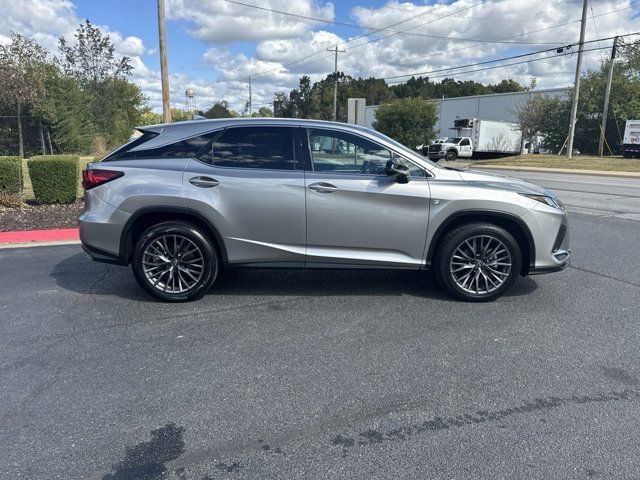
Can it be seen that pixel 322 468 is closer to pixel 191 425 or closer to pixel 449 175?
pixel 191 425

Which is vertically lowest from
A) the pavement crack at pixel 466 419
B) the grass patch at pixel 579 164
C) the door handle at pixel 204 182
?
the pavement crack at pixel 466 419

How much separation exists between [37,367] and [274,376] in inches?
69.9

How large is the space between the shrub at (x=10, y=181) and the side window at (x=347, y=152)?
300 inches

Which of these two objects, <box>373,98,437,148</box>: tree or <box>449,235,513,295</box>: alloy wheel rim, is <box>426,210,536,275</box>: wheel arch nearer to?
<box>449,235,513,295</box>: alloy wheel rim

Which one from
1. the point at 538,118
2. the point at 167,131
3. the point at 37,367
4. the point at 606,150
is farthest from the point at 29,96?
the point at 606,150

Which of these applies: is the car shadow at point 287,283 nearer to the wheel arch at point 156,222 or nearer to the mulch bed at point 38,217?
the wheel arch at point 156,222

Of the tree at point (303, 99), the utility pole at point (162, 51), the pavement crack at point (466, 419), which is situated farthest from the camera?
the tree at point (303, 99)

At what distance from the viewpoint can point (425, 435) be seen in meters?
2.79

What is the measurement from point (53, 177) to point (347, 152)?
308 inches

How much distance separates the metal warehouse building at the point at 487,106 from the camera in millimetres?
46891

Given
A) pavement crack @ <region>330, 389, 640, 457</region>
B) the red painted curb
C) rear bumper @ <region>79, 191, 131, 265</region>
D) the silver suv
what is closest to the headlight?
the silver suv

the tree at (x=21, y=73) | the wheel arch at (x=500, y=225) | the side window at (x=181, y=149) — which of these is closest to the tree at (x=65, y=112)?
the tree at (x=21, y=73)

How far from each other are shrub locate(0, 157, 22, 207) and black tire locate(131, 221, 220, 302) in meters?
6.55

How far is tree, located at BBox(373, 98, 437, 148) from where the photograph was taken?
40031mm
